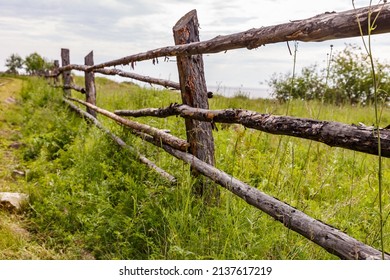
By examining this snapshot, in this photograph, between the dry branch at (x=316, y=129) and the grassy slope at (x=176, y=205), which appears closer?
the dry branch at (x=316, y=129)

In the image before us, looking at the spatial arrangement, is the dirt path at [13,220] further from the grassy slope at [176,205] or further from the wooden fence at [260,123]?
the wooden fence at [260,123]

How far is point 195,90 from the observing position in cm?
290

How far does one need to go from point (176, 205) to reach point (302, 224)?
89 centimetres

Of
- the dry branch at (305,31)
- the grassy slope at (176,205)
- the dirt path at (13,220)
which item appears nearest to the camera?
the dry branch at (305,31)

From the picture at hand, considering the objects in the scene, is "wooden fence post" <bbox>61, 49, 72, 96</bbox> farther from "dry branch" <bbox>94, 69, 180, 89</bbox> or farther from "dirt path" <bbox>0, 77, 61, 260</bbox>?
"dry branch" <bbox>94, 69, 180, 89</bbox>

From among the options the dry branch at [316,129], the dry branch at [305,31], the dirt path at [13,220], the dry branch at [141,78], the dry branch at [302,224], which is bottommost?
the dirt path at [13,220]

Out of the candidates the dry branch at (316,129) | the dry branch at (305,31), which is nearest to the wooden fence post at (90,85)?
the dry branch at (305,31)

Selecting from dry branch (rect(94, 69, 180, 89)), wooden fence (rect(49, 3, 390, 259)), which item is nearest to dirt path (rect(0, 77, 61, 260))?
wooden fence (rect(49, 3, 390, 259))

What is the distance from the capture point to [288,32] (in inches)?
72.3

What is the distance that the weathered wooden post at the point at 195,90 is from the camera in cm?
286

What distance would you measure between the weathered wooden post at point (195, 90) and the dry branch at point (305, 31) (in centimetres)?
19

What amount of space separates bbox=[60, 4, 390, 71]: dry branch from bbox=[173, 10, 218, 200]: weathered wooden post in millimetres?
194

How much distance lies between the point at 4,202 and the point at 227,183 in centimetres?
222
